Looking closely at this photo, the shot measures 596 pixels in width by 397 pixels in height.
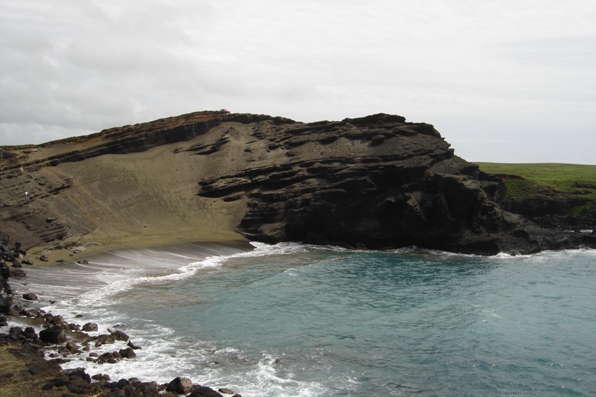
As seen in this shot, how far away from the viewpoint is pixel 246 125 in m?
75.0

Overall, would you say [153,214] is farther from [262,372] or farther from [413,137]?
[262,372]

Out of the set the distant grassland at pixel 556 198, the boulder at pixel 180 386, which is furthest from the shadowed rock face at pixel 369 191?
the boulder at pixel 180 386

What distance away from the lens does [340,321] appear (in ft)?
88.6

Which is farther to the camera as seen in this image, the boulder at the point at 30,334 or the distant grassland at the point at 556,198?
the distant grassland at the point at 556,198

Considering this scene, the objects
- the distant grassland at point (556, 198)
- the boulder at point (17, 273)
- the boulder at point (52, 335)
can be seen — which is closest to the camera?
the boulder at point (52, 335)

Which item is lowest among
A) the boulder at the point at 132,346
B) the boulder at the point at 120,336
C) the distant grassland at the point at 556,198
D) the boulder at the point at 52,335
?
the boulder at the point at 132,346

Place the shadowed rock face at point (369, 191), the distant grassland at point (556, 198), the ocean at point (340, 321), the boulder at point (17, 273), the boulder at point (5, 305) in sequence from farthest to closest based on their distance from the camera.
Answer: the distant grassland at point (556, 198) < the shadowed rock face at point (369, 191) < the boulder at point (17, 273) < the boulder at point (5, 305) < the ocean at point (340, 321)

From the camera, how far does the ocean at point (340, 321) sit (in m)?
19.6

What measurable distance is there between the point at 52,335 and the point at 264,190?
1675 inches

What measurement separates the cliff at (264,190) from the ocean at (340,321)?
8325 mm

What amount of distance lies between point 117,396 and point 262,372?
5.73 m

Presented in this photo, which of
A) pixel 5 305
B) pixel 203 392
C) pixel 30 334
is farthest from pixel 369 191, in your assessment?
pixel 203 392

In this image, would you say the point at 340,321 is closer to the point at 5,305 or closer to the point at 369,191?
the point at 5,305

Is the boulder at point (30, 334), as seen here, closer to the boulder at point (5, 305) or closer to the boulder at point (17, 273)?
the boulder at point (5, 305)
